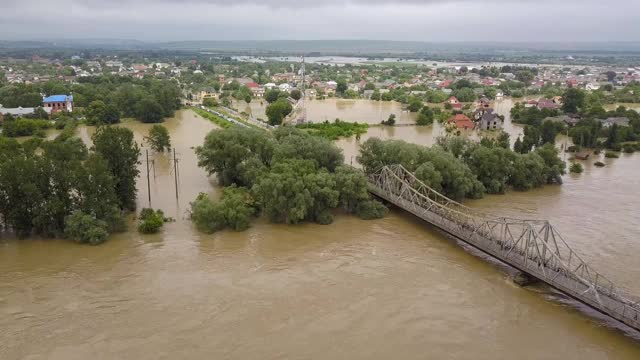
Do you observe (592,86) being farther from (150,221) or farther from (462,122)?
(150,221)

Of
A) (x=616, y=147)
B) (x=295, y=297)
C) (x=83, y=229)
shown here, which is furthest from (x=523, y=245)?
(x=616, y=147)

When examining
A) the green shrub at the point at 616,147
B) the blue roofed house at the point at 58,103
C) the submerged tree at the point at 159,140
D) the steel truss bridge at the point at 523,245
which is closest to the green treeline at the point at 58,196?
the steel truss bridge at the point at 523,245

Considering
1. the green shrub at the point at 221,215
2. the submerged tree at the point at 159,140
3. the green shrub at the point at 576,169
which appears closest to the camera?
the green shrub at the point at 221,215

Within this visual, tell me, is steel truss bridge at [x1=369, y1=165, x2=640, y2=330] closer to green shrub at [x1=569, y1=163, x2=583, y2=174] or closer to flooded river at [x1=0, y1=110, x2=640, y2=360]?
flooded river at [x1=0, y1=110, x2=640, y2=360]

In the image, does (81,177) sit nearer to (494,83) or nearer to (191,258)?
(191,258)

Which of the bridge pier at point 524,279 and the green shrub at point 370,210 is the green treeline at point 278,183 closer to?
the green shrub at point 370,210

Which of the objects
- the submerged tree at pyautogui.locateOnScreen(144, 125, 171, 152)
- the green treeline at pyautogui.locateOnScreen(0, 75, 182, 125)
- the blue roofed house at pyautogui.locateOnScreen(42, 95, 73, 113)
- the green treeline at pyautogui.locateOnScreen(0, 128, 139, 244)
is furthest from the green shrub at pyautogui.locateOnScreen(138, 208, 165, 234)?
the blue roofed house at pyautogui.locateOnScreen(42, 95, 73, 113)

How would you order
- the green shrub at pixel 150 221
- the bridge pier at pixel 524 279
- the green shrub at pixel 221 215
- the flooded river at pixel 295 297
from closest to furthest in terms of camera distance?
1. the flooded river at pixel 295 297
2. the bridge pier at pixel 524 279
3. the green shrub at pixel 150 221
4. the green shrub at pixel 221 215
